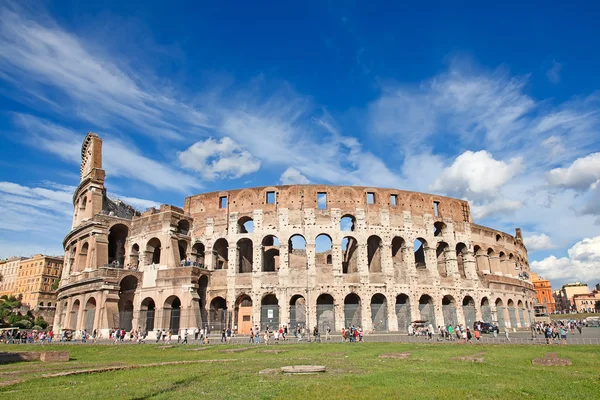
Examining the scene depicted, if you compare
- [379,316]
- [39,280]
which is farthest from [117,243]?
[39,280]

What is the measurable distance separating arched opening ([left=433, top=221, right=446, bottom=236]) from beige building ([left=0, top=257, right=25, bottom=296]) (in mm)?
87505

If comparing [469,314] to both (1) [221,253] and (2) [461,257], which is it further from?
(1) [221,253]

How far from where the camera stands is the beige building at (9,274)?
89875 mm

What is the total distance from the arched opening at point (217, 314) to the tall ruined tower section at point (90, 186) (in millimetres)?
Answer: 12621

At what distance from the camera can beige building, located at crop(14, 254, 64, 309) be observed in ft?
271

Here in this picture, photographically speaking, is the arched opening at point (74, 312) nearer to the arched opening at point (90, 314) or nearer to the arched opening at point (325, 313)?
the arched opening at point (90, 314)

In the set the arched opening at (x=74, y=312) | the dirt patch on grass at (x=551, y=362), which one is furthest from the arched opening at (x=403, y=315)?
the arched opening at (x=74, y=312)

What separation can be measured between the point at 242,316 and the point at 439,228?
18749 millimetres

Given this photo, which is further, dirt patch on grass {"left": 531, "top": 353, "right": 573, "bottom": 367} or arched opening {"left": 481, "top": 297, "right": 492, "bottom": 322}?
arched opening {"left": 481, "top": 297, "right": 492, "bottom": 322}

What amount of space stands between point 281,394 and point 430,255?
2981 centimetres

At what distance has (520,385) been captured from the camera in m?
8.77

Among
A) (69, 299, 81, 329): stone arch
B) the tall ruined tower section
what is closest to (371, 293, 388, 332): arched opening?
(69, 299, 81, 329): stone arch

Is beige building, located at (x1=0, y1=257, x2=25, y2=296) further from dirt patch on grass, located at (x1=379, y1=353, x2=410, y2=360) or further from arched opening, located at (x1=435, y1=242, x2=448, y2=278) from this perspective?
dirt patch on grass, located at (x1=379, y1=353, x2=410, y2=360)

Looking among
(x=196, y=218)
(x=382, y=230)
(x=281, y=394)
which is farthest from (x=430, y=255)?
(x=281, y=394)
